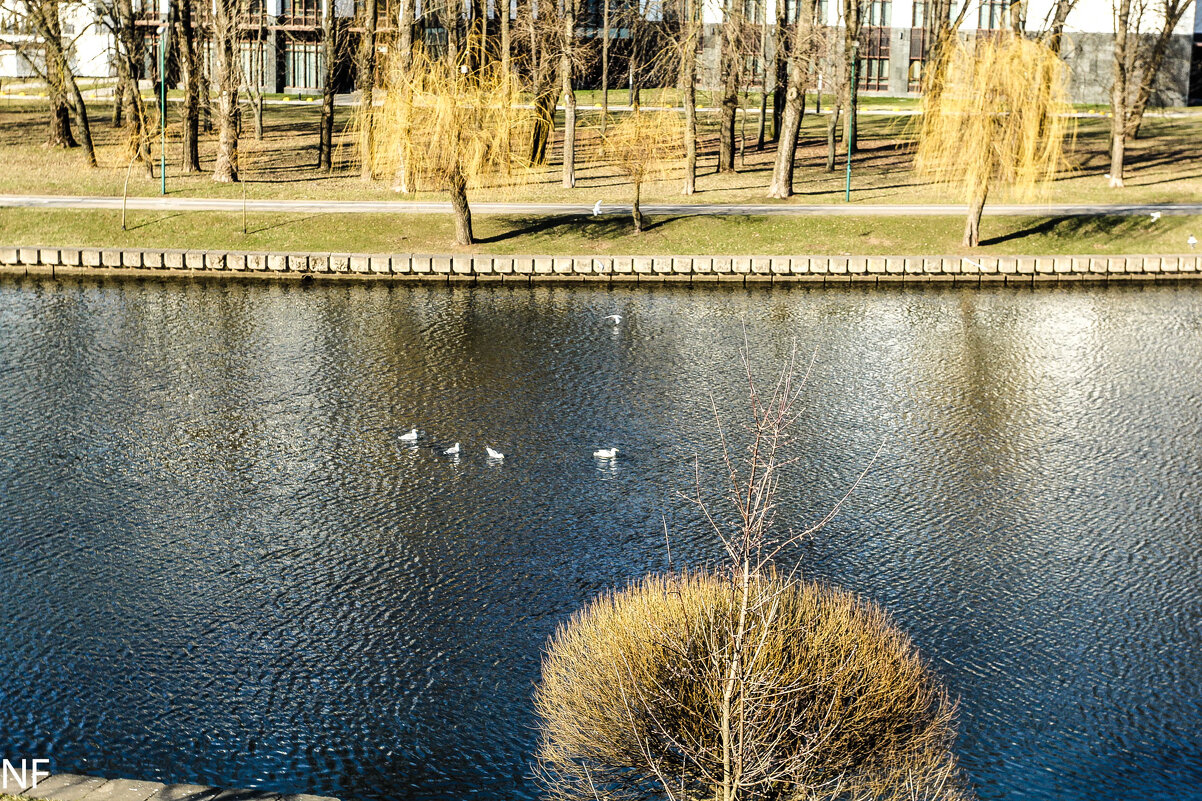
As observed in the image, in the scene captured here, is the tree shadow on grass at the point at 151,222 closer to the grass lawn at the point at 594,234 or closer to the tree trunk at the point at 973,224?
the grass lawn at the point at 594,234

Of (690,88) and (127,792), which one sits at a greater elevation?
(690,88)

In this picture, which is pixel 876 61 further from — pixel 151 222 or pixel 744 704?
pixel 744 704

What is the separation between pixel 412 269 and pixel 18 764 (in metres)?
26.8

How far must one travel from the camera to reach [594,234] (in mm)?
41406

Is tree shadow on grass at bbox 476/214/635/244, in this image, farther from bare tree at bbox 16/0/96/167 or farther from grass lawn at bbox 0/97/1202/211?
bare tree at bbox 16/0/96/167

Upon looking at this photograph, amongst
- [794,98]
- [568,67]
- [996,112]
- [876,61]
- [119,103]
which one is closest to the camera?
[996,112]

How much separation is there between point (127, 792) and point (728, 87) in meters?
41.7

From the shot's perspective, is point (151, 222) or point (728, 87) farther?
point (728, 87)

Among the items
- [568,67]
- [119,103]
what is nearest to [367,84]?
[568,67]

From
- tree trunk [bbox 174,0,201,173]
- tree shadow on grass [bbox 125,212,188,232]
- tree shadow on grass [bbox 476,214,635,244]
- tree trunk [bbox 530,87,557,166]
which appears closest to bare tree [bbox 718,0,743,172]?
tree trunk [bbox 530,87,557,166]

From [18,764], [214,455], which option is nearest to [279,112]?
[214,455]

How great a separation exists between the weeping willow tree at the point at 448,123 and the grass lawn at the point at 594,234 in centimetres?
254

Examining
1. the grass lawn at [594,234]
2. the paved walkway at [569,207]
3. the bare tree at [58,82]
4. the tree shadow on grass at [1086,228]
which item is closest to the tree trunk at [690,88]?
the paved walkway at [569,207]

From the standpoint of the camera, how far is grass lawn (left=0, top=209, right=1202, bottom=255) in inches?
1574
